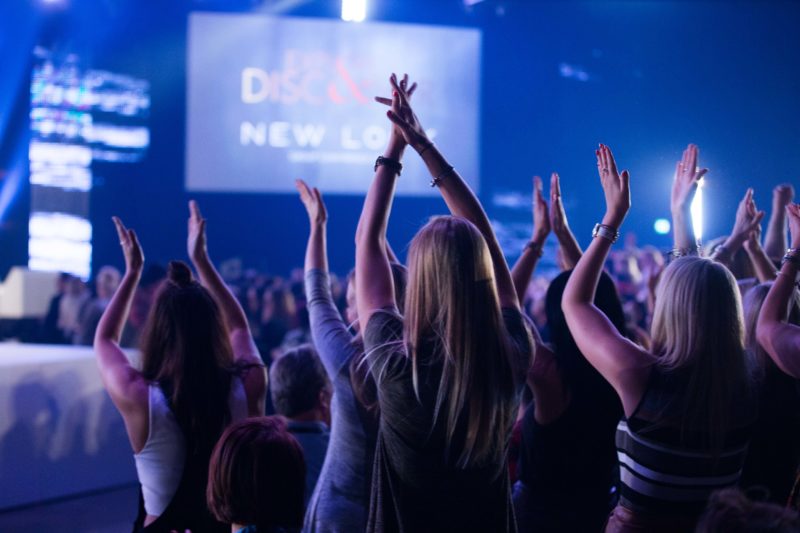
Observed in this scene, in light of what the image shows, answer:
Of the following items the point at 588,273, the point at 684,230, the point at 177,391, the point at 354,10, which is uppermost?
the point at 354,10

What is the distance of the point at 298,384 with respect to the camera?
2.38 metres

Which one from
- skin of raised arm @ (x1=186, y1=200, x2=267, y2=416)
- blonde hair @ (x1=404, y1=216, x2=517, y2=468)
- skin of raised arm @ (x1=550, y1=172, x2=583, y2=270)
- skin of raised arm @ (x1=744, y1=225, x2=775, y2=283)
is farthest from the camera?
skin of raised arm @ (x1=744, y1=225, x2=775, y2=283)

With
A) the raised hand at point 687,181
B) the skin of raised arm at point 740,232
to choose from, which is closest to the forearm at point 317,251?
the raised hand at point 687,181

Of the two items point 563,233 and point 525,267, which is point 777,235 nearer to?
point 563,233

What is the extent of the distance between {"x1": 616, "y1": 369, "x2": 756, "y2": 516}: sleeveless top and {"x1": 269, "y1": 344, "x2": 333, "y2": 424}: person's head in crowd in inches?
40.3

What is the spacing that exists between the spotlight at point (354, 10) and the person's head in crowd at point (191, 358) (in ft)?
27.8

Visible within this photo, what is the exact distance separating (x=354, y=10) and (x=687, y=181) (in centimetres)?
849

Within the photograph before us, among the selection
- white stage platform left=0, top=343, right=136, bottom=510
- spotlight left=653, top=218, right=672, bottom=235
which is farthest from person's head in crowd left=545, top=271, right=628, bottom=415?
spotlight left=653, top=218, right=672, bottom=235

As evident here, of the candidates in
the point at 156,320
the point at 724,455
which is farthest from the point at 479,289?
the point at 156,320

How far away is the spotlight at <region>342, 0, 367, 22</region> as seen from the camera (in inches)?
393

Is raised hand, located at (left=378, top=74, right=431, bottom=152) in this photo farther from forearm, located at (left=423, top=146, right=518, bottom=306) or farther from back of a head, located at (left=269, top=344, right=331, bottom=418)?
back of a head, located at (left=269, top=344, right=331, bottom=418)

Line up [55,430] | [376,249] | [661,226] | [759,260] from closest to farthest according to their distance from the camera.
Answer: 1. [376,249]
2. [759,260]
3. [55,430]
4. [661,226]

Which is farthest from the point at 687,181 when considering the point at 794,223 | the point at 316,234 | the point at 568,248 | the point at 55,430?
the point at 55,430

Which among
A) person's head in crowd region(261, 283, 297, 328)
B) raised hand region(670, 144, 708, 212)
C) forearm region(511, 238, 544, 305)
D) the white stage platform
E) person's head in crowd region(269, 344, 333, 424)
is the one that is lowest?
the white stage platform
